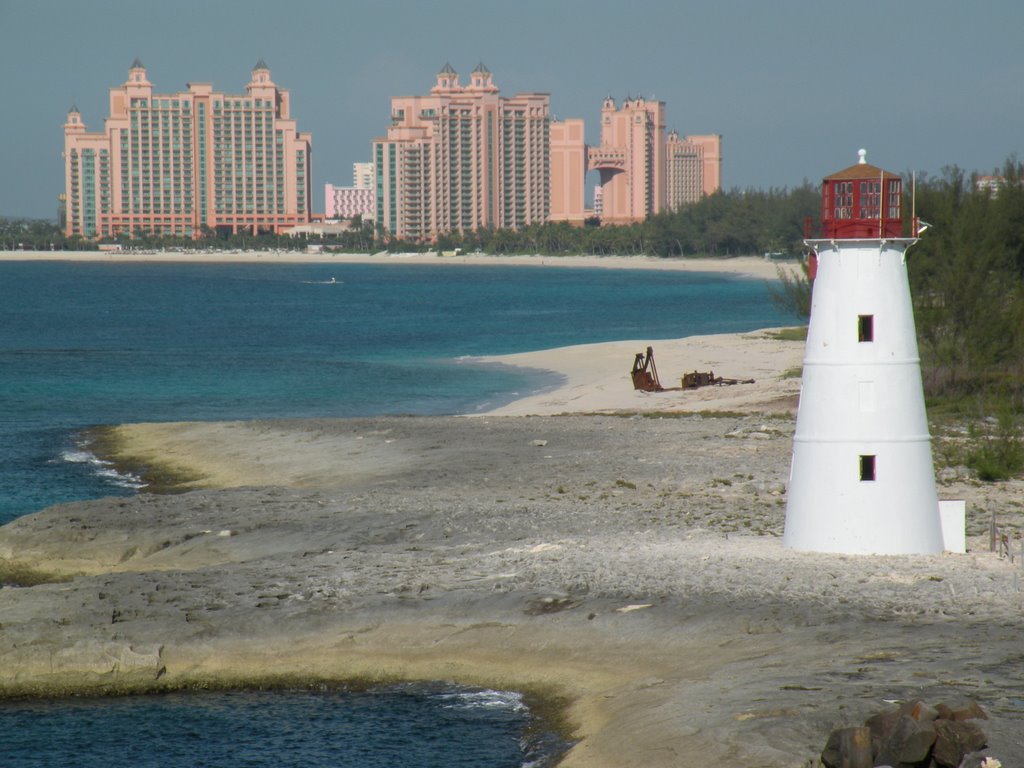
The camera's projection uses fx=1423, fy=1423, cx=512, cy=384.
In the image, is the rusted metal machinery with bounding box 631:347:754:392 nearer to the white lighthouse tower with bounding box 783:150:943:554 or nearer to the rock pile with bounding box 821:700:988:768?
the white lighthouse tower with bounding box 783:150:943:554

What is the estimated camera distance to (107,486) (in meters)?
31.6

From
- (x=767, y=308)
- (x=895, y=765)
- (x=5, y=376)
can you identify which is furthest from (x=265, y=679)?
(x=767, y=308)

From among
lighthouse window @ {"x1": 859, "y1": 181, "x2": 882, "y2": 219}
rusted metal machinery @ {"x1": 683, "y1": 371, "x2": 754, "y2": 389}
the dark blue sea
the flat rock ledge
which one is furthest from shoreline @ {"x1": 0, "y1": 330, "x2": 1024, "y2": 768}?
rusted metal machinery @ {"x1": 683, "y1": 371, "x2": 754, "y2": 389}

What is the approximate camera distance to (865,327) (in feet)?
60.4

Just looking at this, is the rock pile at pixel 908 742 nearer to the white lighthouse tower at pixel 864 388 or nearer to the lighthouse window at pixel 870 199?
the white lighthouse tower at pixel 864 388

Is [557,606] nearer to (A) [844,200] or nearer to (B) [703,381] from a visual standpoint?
(A) [844,200]

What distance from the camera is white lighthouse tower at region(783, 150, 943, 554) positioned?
721 inches

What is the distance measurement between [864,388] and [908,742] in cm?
713

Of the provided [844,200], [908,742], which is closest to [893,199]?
[844,200]

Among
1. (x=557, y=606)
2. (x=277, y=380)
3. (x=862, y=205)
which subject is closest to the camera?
(x=557, y=606)

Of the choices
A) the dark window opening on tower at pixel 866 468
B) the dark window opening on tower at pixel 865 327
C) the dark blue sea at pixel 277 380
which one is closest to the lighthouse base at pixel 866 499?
the dark window opening on tower at pixel 866 468

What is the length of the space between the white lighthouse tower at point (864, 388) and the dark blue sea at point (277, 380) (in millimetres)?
5608

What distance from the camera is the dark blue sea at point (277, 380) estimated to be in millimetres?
15398

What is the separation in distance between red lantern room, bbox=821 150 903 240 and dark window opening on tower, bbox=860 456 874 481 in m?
2.91
